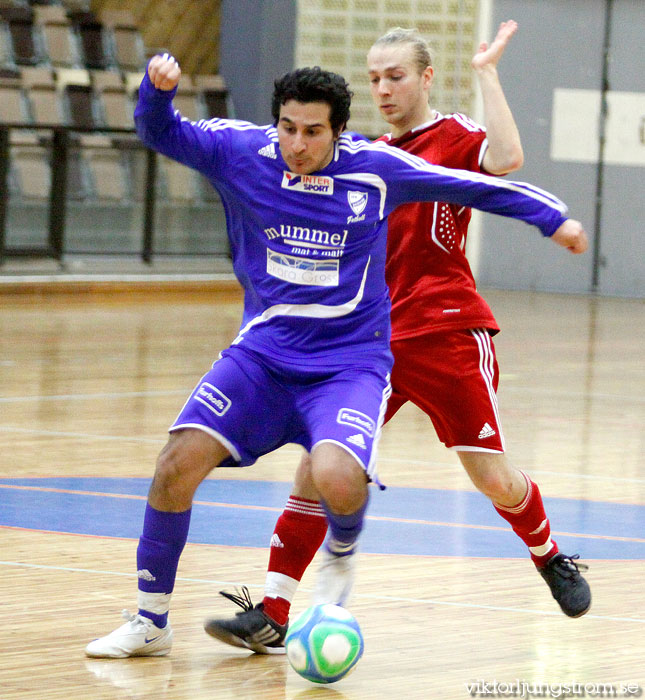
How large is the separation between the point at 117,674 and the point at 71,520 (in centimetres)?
183

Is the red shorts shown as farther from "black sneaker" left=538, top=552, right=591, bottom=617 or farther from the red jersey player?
"black sneaker" left=538, top=552, right=591, bottom=617

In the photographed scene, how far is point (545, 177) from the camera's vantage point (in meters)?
17.5

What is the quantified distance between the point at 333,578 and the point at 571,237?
1.06 m

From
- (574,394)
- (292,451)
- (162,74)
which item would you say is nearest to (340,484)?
(162,74)

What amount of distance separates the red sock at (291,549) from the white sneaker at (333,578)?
31 centimetres

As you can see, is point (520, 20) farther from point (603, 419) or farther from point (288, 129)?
point (288, 129)

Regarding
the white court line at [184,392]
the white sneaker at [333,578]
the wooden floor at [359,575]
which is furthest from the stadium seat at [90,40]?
the white sneaker at [333,578]

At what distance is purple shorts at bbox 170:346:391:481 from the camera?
3.67 metres

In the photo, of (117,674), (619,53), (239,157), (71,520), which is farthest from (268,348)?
(619,53)

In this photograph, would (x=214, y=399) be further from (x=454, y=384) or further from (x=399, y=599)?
(x=399, y=599)

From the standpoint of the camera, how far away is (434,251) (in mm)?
4406

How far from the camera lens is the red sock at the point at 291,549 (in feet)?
13.2

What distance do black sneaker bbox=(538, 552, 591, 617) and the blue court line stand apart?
82 centimetres

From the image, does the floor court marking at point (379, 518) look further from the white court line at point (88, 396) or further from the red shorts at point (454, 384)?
the white court line at point (88, 396)
